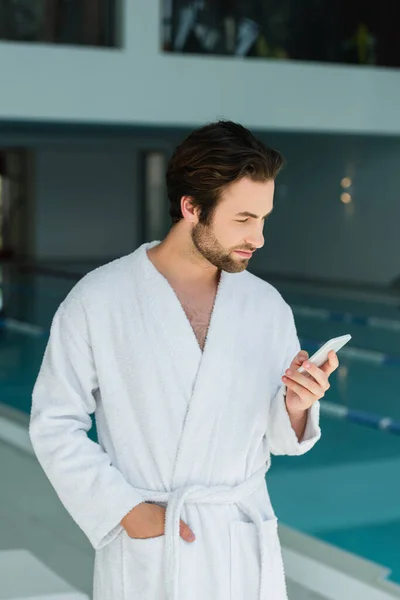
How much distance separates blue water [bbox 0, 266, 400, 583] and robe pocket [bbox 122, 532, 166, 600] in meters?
2.22

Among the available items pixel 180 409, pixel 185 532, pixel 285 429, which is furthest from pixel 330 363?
pixel 185 532

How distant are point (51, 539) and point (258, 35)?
23.1 ft

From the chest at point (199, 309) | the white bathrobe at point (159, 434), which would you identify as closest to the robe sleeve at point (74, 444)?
the white bathrobe at point (159, 434)

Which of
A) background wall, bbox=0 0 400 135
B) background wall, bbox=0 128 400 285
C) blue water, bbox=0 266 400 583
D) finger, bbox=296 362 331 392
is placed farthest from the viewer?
background wall, bbox=0 128 400 285

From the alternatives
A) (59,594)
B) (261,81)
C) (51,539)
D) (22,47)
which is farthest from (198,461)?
(261,81)

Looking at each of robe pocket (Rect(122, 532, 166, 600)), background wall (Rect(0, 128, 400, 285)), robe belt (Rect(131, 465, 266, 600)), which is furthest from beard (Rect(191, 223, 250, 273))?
background wall (Rect(0, 128, 400, 285))

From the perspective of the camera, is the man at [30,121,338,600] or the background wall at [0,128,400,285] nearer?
the man at [30,121,338,600]

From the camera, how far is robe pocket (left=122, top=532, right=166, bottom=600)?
163 cm

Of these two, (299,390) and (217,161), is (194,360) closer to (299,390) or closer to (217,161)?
(299,390)

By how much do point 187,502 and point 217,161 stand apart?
2.06 feet

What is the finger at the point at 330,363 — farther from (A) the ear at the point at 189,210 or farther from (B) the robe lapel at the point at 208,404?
(A) the ear at the point at 189,210

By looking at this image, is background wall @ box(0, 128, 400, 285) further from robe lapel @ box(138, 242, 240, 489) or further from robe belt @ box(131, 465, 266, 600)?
robe belt @ box(131, 465, 266, 600)

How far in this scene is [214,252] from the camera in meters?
1.70

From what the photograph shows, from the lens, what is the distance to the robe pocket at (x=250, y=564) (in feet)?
5.51
